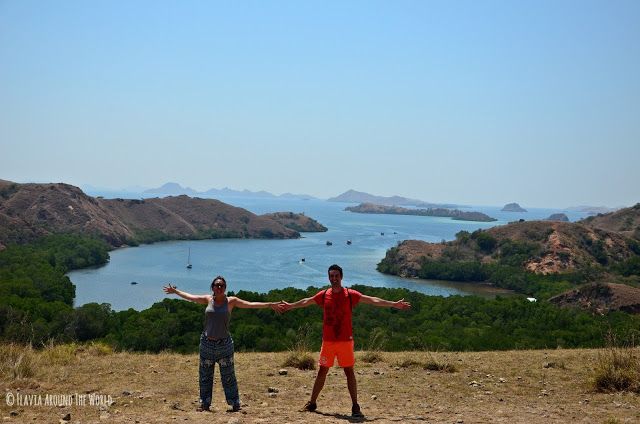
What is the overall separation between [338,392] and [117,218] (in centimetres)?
13947

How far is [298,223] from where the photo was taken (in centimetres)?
18712

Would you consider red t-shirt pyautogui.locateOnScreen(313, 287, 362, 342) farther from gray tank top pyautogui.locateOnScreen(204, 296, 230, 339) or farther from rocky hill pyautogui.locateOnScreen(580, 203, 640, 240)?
rocky hill pyautogui.locateOnScreen(580, 203, 640, 240)

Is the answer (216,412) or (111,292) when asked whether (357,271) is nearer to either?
(111,292)

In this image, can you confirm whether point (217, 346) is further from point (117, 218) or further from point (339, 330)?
point (117, 218)

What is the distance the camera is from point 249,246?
13112 centimetres

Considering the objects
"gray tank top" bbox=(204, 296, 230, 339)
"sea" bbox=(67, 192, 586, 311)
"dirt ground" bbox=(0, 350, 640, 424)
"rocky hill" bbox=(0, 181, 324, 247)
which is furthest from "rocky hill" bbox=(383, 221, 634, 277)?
"gray tank top" bbox=(204, 296, 230, 339)

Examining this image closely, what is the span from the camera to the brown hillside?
49062 mm

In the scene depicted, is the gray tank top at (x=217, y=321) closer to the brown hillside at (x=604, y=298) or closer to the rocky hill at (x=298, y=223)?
the brown hillside at (x=604, y=298)

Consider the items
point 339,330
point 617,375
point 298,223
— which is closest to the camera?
point 339,330

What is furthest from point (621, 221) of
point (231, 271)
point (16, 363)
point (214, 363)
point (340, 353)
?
point (16, 363)

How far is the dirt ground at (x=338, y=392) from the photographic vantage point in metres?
6.35

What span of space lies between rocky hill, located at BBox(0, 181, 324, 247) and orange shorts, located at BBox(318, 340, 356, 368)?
91707mm

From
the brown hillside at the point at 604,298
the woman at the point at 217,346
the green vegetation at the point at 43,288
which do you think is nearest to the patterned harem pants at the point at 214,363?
the woman at the point at 217,346

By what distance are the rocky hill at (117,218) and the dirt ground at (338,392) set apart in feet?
290
